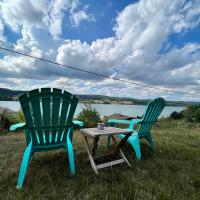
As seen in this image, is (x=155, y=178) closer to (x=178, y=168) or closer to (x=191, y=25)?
(x=178, y=168)

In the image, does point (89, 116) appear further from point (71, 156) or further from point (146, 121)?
point (71, 156)

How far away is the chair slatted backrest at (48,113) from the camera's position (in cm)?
178

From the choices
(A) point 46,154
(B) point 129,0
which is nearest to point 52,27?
(B) point 129,0

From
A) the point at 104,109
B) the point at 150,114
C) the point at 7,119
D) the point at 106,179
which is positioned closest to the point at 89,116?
the point at 104,109

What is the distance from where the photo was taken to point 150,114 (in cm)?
273

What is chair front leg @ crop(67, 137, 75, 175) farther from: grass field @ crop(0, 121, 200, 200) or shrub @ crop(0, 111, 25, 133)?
shrub @ crop(0, 111, 25, 133)

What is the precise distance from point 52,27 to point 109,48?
3063 millimetres

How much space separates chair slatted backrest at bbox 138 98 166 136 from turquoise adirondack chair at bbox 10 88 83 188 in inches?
50.6

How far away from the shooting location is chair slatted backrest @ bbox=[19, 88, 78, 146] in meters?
1.78

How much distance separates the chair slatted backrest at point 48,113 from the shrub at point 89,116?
4.40 metres

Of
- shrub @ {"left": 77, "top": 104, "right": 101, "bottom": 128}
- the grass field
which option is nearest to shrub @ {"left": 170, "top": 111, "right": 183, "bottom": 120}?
shrub @ {"left": 77, "top": 104, "right": 101, "bottom": 128}

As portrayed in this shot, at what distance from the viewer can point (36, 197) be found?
1.40 m

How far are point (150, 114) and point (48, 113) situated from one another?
178 centimetres

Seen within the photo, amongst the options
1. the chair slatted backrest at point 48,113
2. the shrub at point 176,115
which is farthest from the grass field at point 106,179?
the shrub at point 176,115
